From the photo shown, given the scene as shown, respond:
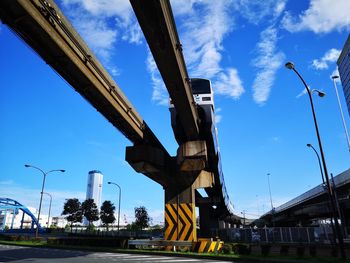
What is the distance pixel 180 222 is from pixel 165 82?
1489cm

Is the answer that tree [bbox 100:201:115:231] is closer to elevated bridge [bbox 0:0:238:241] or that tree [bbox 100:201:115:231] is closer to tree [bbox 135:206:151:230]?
tree [bbox 135:206:151:230]

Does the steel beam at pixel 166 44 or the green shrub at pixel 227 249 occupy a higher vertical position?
the steel beam at pixel 166 44

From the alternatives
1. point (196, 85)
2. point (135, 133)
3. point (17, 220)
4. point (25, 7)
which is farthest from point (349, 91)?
point (17, 220)

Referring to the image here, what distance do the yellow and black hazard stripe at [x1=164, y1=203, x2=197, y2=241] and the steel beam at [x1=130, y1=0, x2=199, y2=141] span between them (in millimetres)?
11218

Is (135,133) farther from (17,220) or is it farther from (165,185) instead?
Answer: (17,220)

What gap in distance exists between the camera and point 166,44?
14.0m

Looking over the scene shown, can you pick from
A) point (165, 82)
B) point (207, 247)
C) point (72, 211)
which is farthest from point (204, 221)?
point (165, 82)

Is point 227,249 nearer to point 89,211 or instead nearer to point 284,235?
point 284,235

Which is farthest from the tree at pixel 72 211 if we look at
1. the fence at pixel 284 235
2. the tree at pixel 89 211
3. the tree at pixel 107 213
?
the fence at pixel 284 235

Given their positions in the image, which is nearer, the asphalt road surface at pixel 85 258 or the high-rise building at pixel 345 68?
the asphalt road surface at pixel 85 258

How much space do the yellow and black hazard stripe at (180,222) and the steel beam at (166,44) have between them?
442 inches

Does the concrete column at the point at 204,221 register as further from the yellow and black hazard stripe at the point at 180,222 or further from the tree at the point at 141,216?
the yellow and black hazard stripe at the point at 180,222

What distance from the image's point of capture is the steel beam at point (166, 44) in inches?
475

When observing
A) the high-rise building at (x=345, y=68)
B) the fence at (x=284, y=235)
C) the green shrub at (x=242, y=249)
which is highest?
the high-rise building at (x=345, y=68)
